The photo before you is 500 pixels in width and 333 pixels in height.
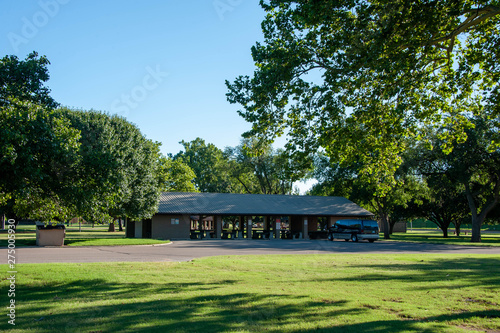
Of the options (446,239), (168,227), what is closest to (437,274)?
(168,227)

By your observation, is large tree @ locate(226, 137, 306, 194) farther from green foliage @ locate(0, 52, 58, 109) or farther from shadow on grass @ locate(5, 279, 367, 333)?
shadow on grass @ locate(5, 279, 367, 333)

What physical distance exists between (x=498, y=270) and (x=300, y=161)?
805 cm

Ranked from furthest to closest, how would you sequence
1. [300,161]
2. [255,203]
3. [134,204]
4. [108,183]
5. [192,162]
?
[192,162]
[255,203]
[134,204]
[300,161]
[108,183]

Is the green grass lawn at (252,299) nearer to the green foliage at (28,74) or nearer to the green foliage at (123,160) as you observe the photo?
the green foliage at (123,160)

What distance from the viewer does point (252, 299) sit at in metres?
9.20

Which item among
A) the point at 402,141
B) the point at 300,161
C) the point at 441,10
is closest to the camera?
the point at 441,10

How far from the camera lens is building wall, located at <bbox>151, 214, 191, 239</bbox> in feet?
135

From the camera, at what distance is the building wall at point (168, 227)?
4103 cm

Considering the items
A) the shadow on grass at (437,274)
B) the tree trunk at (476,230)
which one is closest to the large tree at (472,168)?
the tree trunk at (476,230)

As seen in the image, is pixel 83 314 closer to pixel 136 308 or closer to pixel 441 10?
pixel 136 308

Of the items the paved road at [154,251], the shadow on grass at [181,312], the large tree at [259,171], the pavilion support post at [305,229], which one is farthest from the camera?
the large tree at [259,171]

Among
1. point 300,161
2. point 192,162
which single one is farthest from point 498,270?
point 192,162

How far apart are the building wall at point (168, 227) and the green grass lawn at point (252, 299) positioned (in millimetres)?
26701

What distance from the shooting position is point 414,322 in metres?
7.38
